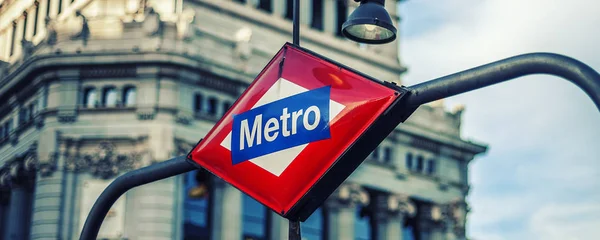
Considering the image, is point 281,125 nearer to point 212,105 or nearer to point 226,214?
point 226,214

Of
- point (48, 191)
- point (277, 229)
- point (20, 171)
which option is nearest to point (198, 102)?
point (277, 229)

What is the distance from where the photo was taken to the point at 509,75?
328 inches

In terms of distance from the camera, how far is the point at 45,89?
4409 cm

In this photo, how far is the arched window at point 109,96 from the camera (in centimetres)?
4347

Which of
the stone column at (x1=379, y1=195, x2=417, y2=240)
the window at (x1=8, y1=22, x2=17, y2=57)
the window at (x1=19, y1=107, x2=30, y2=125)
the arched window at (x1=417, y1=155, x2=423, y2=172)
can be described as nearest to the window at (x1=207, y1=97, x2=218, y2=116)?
the window at (x1=19, y1=107, x2=30, y2=125)

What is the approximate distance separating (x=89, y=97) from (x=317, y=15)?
13768mm

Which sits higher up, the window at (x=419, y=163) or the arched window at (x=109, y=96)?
the arched window at (x=109, y=96)

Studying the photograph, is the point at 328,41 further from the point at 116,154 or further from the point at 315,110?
the point at 315,110

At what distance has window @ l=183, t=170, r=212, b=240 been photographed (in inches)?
1692

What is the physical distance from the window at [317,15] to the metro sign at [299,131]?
4053 centimetres

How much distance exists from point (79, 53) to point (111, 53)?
4.79 ft

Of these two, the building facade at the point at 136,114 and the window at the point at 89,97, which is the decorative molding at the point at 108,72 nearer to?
the building facade at the point at 136,114

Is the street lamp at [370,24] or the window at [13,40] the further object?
the window at [13,40]

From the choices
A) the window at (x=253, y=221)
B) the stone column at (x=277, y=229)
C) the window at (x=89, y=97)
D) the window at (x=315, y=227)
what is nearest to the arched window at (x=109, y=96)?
the window at (x=89, y=97)
